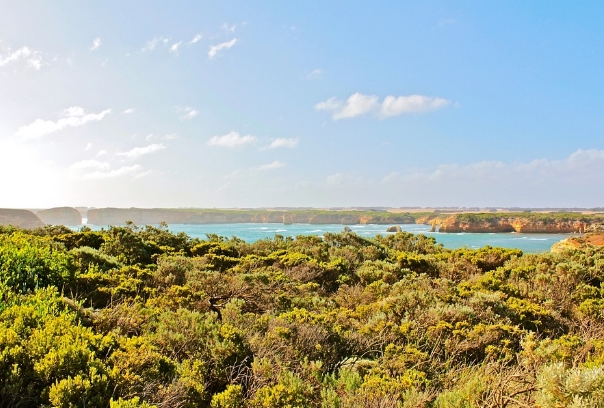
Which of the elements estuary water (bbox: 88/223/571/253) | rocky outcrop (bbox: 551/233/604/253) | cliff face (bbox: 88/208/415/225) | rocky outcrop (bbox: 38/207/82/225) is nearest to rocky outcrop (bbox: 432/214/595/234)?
estuary water (bbox: 88/223/571/253)

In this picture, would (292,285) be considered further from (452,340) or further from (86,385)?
(86,385)

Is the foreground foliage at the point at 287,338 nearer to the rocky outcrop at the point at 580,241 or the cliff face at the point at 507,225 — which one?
the rocky outcrop at the point at 580,241

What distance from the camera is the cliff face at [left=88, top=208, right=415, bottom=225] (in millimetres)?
106750

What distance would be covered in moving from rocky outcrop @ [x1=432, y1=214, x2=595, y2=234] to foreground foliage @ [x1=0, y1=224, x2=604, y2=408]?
233 feet

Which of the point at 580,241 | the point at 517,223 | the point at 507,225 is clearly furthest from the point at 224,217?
the point at 580,241

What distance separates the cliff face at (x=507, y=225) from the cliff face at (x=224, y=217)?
27.3 meters

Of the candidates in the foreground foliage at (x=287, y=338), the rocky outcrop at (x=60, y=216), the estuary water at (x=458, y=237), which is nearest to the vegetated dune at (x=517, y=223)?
the estuary water at (x=458, y=237)

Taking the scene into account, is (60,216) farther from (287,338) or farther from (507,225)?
(287,338)

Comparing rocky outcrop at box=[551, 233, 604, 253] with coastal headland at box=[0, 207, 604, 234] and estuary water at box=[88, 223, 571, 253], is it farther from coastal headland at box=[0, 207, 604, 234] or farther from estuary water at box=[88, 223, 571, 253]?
coastal headland at box=[0, 207, 604, 234]

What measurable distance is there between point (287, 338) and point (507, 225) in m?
80.1

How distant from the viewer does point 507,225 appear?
73.5m

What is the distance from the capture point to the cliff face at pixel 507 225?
6844 cm

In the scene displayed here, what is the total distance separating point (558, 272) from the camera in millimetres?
8453

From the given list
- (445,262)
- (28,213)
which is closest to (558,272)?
(445,262)
